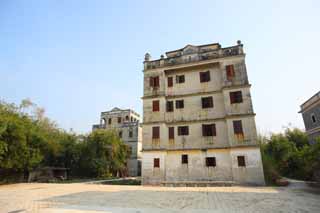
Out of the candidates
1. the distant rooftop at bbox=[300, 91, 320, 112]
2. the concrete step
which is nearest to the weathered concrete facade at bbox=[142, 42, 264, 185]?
the concrete step

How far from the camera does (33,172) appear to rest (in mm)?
21594

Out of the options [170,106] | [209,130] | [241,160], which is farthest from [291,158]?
[170,106]

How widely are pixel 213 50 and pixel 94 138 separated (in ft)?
64.4

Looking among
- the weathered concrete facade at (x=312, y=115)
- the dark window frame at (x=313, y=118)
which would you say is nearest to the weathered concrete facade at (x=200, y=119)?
the weathered concrete facade at (x=312, y=115)

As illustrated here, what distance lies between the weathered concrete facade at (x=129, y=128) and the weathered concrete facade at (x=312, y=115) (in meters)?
25.3

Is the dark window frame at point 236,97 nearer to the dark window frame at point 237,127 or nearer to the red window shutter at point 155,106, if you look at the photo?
the dark window frame at point 237,127

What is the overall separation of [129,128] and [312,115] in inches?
1089

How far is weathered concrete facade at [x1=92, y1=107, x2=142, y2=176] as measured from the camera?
1283 inches

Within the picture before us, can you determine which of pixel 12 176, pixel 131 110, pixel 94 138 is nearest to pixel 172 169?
pixel 94 138

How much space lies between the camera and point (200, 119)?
17125mm

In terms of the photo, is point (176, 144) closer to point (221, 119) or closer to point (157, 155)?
point (157, 155)

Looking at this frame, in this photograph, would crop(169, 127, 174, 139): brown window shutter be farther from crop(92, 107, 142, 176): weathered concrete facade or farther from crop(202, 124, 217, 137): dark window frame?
crop(92, 107, 142, 176): weathered concrete facade

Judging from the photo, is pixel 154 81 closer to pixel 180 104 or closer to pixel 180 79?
pixel 180 79

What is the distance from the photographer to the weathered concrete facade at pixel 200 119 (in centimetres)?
1532
